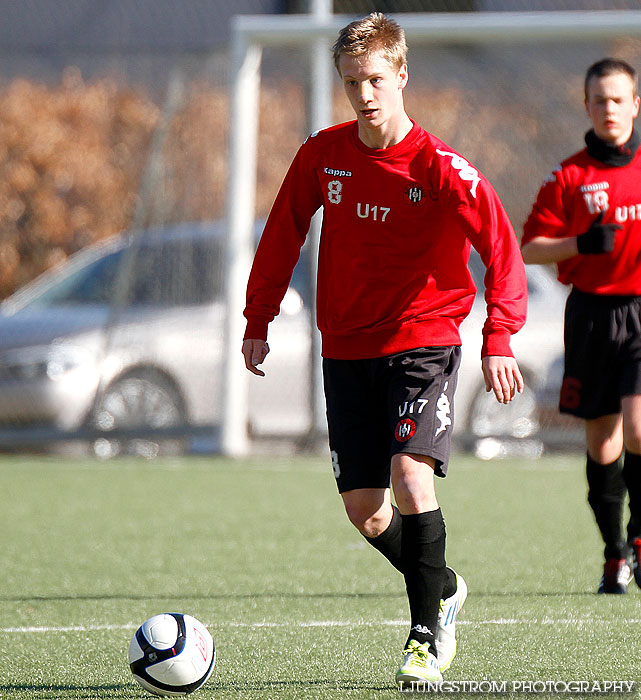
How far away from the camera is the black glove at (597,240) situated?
5.13 meters

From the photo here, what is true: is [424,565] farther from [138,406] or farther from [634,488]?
[138,406]

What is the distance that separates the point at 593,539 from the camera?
681 centimetres

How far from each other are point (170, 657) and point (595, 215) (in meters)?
2.71

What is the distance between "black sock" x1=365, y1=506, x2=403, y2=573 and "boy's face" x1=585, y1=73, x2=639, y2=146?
6.62 feet

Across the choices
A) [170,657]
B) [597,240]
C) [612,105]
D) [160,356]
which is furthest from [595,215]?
[160,356]

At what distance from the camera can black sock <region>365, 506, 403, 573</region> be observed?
4.14m

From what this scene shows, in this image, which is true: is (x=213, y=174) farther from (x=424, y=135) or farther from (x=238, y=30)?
(x=424, y=135)

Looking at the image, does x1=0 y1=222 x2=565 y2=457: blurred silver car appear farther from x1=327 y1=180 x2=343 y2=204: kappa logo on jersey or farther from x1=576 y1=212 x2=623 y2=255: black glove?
x1=327 y1=180 x2=343 y2=204: kappa logo on jersey

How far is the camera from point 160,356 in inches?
437

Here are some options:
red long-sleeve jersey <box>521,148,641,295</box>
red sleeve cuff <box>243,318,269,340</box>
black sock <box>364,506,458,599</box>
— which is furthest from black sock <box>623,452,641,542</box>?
red sleeve cuff <box>243,318,269,340</box>

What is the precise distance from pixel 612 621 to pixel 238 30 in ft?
24.0

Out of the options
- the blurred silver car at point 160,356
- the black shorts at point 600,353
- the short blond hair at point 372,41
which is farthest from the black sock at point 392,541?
the blurred silver car at point 160,356

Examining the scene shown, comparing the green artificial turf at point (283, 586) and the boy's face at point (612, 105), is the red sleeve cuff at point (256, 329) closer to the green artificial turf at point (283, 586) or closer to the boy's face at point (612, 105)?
the green artificial turf at point (283, 586)

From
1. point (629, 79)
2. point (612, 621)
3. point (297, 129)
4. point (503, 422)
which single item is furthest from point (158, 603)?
point (297, 129)
